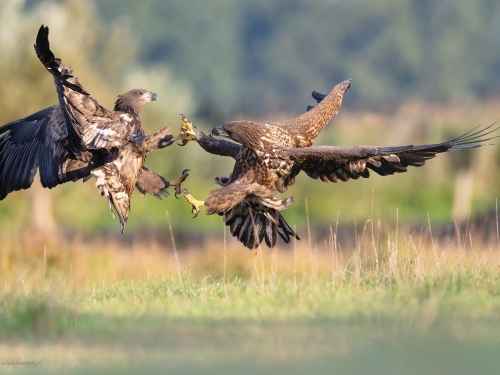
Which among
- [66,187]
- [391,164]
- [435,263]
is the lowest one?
[435,263]

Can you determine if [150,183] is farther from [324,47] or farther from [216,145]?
[324,47]

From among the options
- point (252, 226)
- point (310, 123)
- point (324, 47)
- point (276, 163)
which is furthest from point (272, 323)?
point (324, 47)

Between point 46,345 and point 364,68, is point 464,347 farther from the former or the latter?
point 364,68

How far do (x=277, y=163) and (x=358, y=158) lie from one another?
818 millimetres

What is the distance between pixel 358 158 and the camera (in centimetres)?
977

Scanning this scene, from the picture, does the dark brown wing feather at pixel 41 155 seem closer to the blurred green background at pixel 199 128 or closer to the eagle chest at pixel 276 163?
the eagle chest at pixel 276 163

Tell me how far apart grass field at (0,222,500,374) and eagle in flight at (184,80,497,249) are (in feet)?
2.64

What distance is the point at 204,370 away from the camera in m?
6.56

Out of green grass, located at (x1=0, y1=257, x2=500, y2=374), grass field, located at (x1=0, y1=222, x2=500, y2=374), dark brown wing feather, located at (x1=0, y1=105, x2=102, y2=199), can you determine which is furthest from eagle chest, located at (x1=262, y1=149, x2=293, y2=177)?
dark brown wing feather, located at (x1=0, y1=105, x2=102, y2=199)

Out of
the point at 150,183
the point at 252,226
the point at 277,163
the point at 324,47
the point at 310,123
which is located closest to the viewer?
the point at 277,163

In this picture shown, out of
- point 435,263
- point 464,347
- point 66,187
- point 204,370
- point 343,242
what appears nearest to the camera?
point 204,370

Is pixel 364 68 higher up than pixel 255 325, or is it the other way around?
pixel 364 68

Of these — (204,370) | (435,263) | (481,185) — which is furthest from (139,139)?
(481,185)

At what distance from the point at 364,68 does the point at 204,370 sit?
74303 millimetres
